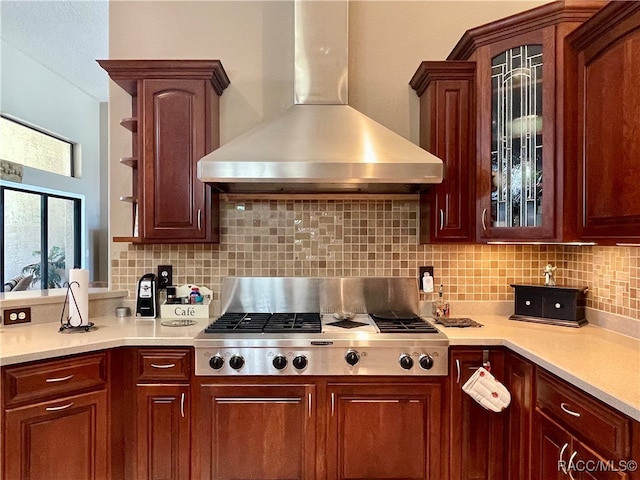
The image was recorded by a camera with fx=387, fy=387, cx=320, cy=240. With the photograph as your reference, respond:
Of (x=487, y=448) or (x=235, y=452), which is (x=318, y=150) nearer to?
(x=235, y=452)

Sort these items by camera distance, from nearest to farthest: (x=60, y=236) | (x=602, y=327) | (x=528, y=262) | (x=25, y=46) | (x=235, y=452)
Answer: (x=235, y=452), (x=602, y=327), (x=528, y=262), (x=25, y=46), (x=60, y=236)

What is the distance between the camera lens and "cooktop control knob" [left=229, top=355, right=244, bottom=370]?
187 cm

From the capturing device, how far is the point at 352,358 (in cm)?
188

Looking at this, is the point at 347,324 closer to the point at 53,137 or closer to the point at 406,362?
the point at 406,362

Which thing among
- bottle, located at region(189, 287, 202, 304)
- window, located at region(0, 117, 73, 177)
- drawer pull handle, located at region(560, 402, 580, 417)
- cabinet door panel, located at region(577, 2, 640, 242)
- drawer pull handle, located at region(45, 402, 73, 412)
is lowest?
drawer pull handle, located at region(45, 402, 73, 412)

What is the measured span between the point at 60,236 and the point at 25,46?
2.35 m

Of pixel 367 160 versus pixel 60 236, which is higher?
pixel 367 160

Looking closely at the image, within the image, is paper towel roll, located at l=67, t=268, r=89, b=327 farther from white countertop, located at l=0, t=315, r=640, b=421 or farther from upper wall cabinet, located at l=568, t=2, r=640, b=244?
upper wall cabinet, located at l=568, t=2, r=640, b=244

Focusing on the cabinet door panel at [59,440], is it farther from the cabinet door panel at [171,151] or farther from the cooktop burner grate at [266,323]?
the cabinet door panel at [171,151]

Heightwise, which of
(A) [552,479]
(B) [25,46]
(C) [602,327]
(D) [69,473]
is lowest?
(D) [69,473]

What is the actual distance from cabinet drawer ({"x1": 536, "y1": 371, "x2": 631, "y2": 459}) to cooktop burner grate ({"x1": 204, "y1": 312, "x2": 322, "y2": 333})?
3.39 feet

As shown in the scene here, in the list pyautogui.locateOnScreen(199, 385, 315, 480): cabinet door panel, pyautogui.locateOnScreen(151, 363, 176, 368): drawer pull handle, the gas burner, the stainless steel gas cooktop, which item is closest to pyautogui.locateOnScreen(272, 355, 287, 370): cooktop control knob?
the stainless steel gas cooktop

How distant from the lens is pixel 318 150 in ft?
6.42

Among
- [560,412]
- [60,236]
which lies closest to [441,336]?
[560,412]
